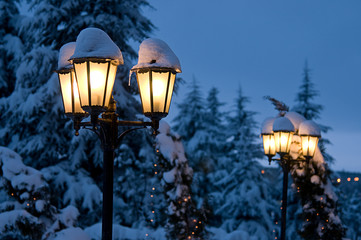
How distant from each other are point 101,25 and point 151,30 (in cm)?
234

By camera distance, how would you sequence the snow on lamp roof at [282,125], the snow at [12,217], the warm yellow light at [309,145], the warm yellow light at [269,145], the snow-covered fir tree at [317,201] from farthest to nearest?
the snow-covered fir tree at [317,201] → the warm yellow light at [309,145] → the warm yellow light at [269,145] → the snow on lamp roof at [282,125] → the snow at [12,217]

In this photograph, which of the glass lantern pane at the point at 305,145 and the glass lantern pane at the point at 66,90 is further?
the glass lantern pane at the point at 305,145

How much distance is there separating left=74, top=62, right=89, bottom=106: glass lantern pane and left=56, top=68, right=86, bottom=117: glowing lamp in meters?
0.59

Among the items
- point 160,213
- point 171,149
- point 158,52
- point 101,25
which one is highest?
point 101,25

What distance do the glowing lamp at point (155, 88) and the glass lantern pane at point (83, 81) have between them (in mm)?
502

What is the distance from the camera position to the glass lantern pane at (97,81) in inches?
112

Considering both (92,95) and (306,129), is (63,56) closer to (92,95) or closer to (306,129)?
(92,95)

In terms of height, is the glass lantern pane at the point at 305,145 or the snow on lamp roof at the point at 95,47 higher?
the snow on lamp roof at the point at 95,47

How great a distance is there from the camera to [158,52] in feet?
10.6

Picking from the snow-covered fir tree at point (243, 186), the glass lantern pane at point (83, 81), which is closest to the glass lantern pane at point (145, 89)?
the glass lantern pane at point (83, 81)

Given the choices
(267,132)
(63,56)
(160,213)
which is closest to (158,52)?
(63,56)

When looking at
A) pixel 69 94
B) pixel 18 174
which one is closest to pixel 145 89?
pixel 69 94

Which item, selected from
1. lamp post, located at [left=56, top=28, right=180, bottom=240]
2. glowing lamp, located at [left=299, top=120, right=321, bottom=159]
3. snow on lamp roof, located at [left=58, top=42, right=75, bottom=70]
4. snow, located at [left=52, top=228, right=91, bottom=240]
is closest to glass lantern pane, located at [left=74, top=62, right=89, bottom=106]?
lamp post, located at [left=56, top=28, right=180, bottom=240]

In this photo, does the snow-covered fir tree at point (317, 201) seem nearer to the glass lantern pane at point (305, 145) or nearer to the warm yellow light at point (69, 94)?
the glass lantern pane at point (305, 145)
